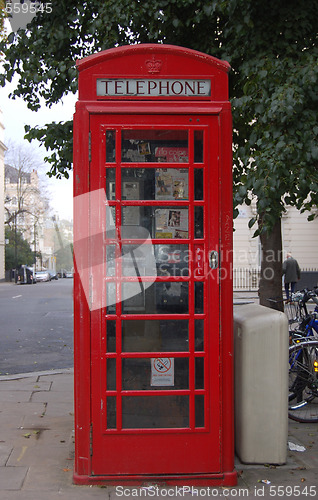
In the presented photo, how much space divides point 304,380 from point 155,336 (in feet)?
8.15

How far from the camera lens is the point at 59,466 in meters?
4.21

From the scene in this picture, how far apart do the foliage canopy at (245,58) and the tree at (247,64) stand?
0.4 inches

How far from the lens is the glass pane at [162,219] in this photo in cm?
390

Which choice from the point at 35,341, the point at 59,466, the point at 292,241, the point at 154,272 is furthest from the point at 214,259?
the point at 292,241

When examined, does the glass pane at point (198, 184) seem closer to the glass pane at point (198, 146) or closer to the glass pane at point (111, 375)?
the glass pane at point (198, 146)

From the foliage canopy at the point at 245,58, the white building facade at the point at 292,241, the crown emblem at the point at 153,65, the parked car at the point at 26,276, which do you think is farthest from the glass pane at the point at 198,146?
the parked car at the point at 26,276

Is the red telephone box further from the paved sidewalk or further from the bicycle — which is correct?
the bicycle

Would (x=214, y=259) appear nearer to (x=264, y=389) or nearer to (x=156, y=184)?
(x=156, y=184)

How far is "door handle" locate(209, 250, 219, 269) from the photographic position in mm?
3844

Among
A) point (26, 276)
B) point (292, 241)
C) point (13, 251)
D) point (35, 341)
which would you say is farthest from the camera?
point (13, 251)

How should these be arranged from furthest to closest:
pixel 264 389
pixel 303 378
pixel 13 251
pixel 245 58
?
pixel 13 251, pixel 245 58, pixel 303 378, pixel 264 389

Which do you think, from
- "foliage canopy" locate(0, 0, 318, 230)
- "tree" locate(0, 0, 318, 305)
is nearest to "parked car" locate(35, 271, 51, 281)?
"tree" locate(0, 0, 318, 305)

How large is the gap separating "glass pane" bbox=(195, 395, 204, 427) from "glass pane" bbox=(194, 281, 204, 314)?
23.5 inches

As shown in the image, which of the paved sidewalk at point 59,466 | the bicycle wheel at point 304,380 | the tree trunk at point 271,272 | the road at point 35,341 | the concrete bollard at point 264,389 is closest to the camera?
the paved sidewalk at point 59,466
